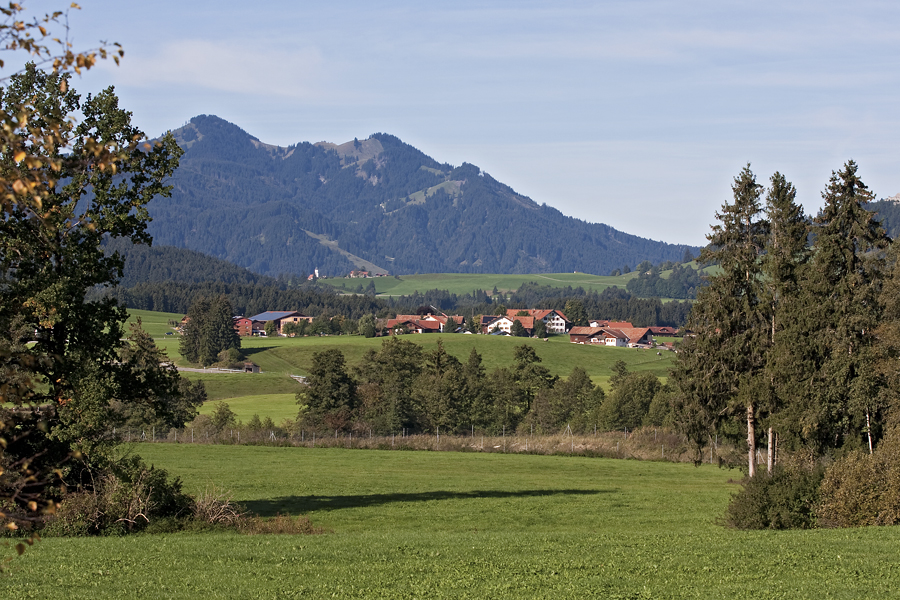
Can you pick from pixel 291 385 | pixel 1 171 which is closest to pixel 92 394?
pixel 1 171

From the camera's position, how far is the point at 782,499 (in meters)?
25.5

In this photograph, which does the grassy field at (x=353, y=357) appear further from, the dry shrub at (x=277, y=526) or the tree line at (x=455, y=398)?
the dry shrub at (x=277, y=526)

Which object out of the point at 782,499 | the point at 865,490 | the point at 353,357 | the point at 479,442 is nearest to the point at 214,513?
the point at 782,499

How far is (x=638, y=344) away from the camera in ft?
628

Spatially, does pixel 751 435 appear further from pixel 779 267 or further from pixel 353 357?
pixel 353 357

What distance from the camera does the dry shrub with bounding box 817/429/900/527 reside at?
952 inches

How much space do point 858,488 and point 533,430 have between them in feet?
196

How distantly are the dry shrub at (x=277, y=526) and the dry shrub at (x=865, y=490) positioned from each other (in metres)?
15.5

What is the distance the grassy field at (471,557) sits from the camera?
15.0 m

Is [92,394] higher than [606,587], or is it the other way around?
[92,394]

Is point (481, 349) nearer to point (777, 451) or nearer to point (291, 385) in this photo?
point (291, 385)

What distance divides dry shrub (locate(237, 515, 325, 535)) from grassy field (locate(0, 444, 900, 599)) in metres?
1.08

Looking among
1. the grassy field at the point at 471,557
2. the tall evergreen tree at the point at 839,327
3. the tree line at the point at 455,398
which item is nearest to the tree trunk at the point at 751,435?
the tall evergreen tree at the point at 839,327

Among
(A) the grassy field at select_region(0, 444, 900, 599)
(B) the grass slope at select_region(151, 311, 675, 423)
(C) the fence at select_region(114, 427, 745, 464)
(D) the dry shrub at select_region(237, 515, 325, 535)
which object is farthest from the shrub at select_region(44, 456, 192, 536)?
(B) the grass slope at select_region(151, 311, 675, 423)
